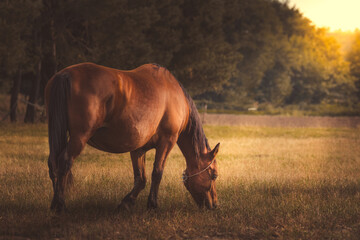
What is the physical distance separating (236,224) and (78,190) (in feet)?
9.45

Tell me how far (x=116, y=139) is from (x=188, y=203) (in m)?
1.98

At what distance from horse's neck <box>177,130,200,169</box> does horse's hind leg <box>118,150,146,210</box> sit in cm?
68

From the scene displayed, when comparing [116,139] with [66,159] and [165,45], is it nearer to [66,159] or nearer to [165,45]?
[66,159]

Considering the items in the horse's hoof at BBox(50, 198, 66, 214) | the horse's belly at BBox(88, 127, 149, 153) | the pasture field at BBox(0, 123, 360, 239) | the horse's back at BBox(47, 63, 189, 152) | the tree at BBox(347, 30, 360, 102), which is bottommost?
the pasture field at BBox(0, 123, 360, 239)

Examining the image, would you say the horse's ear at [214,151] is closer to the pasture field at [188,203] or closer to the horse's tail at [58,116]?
the pasture field at [188,203]

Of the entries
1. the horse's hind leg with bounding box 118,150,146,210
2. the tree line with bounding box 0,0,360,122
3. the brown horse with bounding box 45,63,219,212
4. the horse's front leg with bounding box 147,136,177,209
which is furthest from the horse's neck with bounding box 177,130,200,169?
the tree line with bounding box 0,0,360,122

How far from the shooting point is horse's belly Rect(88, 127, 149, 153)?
5453 mm

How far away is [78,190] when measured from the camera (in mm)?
7043

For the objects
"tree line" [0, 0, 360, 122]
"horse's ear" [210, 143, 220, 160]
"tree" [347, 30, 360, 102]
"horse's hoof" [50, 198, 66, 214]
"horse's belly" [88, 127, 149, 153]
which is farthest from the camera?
"tree" [347, 30, 360, 102]

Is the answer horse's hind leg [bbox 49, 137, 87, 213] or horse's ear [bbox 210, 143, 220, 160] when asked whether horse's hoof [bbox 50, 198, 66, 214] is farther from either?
horse's ear [bbox 210, 143, 220, 160]

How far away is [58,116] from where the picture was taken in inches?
198

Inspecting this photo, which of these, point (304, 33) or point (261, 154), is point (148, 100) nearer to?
point (261, 154)

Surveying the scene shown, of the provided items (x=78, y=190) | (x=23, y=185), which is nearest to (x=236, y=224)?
(x=78, y=190)

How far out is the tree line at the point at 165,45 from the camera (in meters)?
19.1
